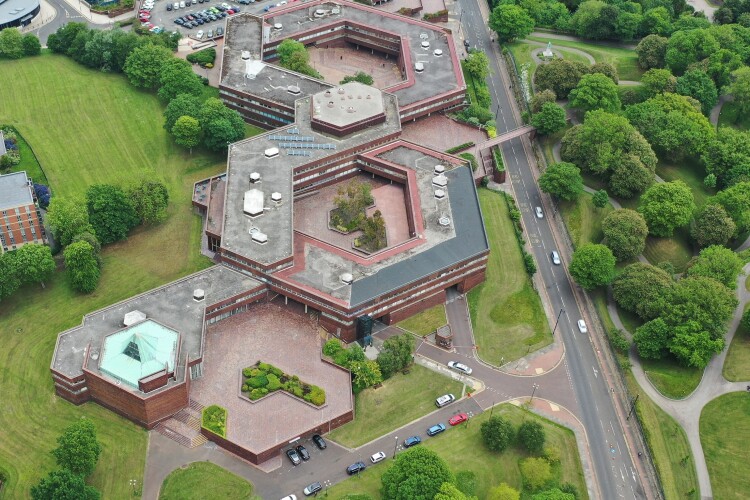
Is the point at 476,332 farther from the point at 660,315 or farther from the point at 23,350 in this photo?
the point at 23,350

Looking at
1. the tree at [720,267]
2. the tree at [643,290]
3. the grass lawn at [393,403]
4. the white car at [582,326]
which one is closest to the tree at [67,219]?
the grass lawn at [393,403]

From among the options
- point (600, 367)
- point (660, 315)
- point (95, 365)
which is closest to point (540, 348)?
point (600, 367)

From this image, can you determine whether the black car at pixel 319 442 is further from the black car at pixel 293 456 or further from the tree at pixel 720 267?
Answer: the tree at pixel 720 267

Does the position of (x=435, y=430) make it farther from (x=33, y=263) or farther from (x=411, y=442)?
(x=33, y=263)

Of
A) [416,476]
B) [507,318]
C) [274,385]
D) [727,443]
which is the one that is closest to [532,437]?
[416,476]

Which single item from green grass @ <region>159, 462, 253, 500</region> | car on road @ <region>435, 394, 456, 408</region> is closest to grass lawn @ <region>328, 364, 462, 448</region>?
car on road @ <region>435, 394, 456, 408</region>

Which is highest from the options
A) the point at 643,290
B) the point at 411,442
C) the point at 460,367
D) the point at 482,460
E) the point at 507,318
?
the point at 643,290
